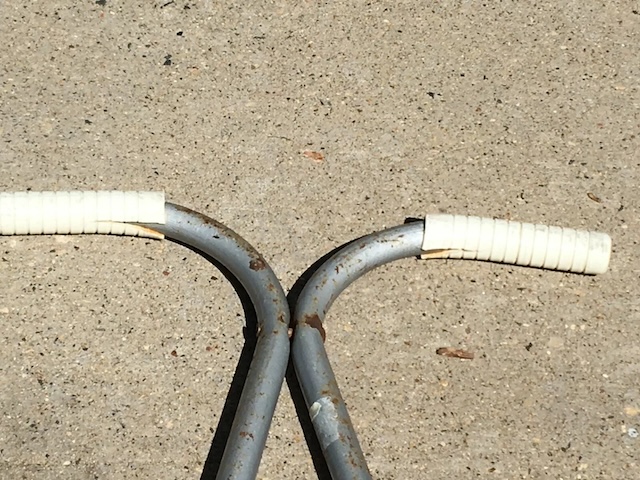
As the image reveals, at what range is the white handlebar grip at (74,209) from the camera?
2.75 m

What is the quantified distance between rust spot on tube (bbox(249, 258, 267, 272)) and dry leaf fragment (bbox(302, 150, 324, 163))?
521 mm

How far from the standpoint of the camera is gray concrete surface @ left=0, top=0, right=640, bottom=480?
2.57 m

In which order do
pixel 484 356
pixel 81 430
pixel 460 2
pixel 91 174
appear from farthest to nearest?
pixel 460 2 → pixel 91 174 → pixel 484 356 → pixel 81 430

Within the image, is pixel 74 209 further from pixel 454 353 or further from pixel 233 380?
pixel 454 353

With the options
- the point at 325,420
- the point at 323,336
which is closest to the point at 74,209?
the point at 323,336

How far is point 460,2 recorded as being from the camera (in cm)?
365

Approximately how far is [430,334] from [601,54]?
1243mm

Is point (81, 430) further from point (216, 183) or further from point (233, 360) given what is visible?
point (216, 183)

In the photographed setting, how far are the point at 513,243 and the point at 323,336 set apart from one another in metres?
0.54

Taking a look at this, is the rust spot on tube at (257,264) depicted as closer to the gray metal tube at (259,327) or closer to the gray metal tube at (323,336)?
the gray metal tube at (259,327)

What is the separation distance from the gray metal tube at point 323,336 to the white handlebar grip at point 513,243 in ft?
0.18

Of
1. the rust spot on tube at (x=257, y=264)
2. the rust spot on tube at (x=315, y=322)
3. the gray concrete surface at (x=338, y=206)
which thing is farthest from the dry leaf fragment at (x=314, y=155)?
the rust spot on tube at (x=315, y=322)

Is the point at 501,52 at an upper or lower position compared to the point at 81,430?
upper

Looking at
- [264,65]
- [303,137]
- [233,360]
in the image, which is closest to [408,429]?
[233,360]
